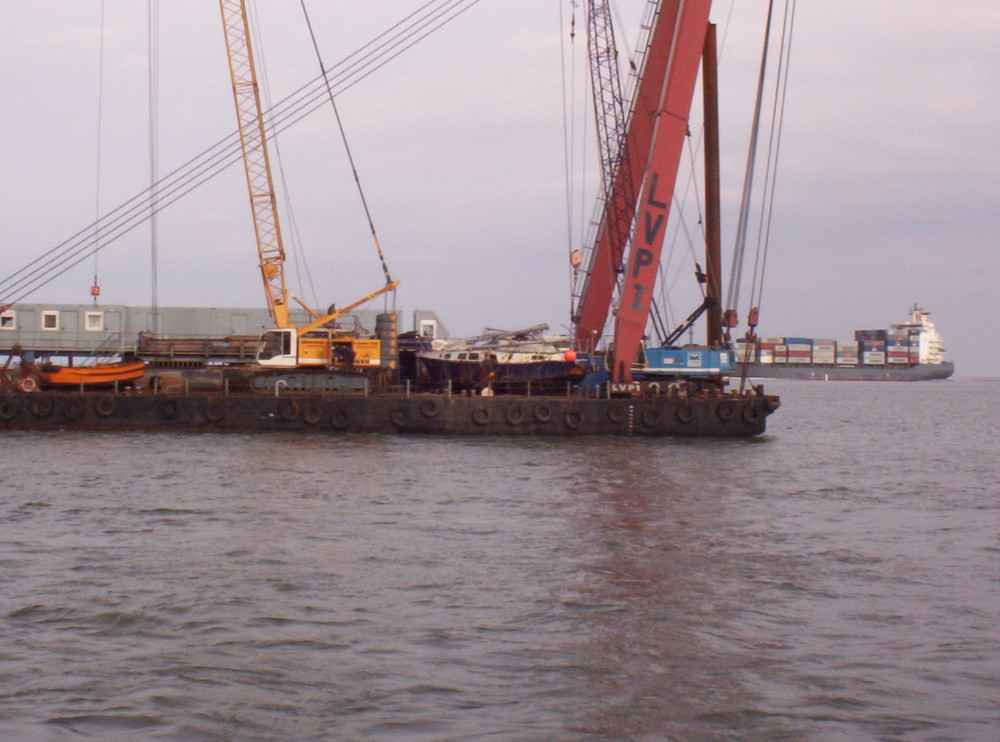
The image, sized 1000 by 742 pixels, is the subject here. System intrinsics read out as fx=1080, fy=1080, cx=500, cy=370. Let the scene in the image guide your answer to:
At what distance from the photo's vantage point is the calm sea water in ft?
34.2

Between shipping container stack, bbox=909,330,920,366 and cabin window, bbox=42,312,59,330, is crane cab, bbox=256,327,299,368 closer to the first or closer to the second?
cabin window, bbox=42,312,59,330

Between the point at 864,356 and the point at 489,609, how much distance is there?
190 meters

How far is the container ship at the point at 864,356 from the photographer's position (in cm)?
18925

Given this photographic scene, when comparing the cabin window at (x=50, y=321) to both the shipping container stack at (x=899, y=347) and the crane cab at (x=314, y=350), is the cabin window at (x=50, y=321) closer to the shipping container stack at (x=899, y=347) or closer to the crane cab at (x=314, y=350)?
the crane cab at (x=314, y=350)

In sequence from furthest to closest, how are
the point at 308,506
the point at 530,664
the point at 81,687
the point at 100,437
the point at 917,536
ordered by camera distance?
1. the point at 100,437
2. the point at 308,506
3. the point at 917,536
4. the point at 530,664
5. the point at 81,687

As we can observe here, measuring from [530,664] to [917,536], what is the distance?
12740 mm

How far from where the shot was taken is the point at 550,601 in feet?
48.8

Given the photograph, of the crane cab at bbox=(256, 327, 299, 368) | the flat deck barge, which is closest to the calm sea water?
the flat deck barge

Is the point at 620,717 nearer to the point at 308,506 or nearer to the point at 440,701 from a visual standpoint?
the point at 440,701

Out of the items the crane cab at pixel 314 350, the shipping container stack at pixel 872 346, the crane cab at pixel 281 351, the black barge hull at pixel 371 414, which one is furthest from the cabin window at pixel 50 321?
the shipping container stack at pixel 872 346

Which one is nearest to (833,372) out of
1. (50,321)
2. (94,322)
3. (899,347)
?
(899,347)

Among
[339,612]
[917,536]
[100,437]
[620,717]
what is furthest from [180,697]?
[100,437]

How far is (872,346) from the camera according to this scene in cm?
19212

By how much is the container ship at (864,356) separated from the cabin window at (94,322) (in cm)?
13469
